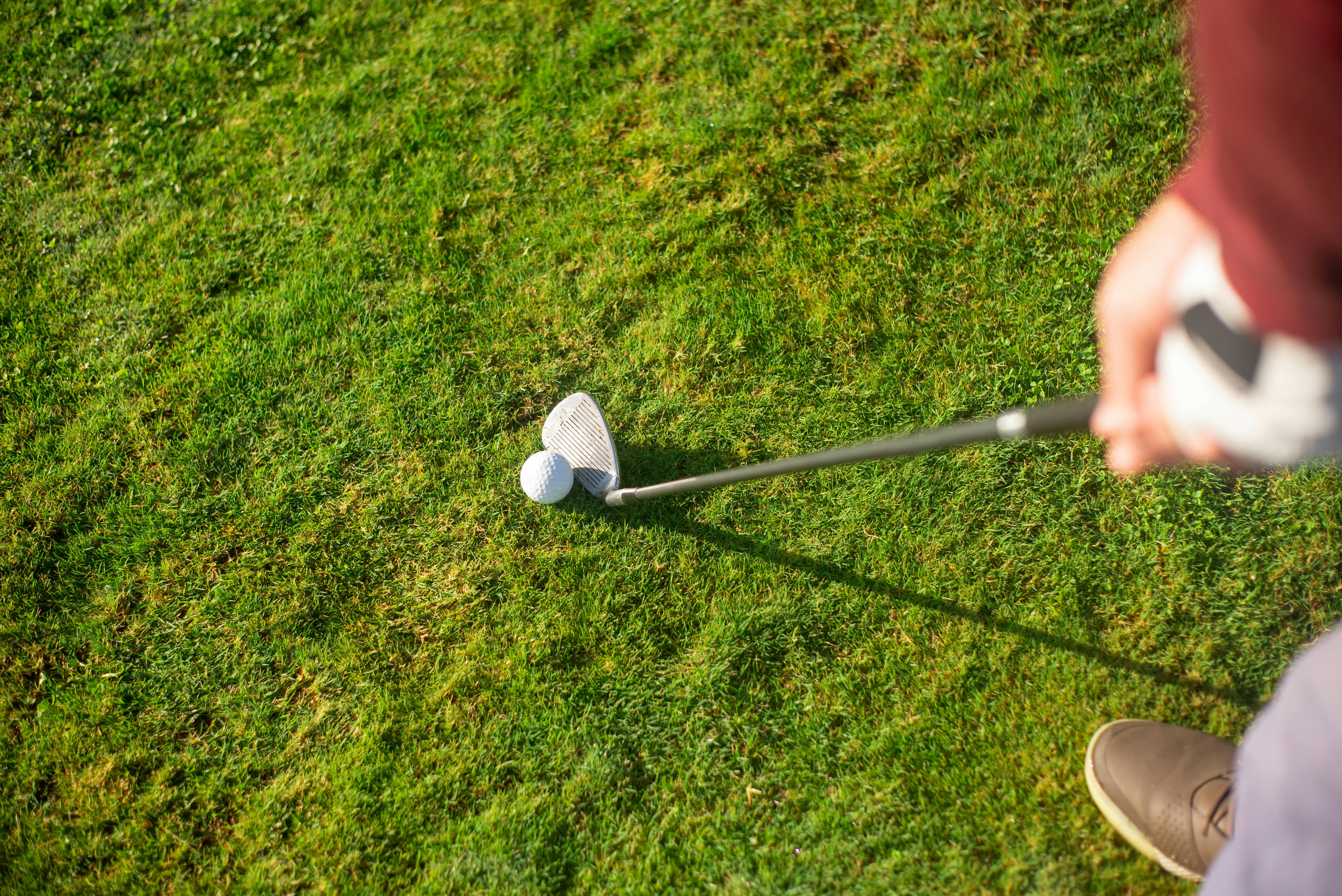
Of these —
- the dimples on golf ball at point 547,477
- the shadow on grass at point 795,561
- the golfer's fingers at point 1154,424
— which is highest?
the golfer's fingers at point 1154,424

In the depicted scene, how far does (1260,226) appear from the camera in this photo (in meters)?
1.20

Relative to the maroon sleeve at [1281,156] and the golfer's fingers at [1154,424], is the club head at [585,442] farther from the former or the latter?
the maroon sleeve at [1281,156]

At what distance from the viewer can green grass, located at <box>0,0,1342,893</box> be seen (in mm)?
3043

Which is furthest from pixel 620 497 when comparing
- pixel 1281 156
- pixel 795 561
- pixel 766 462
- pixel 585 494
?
pixel 1281 156

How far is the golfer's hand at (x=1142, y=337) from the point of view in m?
1.42

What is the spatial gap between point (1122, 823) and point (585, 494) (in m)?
2.47

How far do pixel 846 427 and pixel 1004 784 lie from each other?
161 cm

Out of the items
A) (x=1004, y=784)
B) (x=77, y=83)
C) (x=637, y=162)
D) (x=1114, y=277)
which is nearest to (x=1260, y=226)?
(x=1114, y=277)

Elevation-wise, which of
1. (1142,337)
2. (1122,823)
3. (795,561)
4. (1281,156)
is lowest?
(1122,823)

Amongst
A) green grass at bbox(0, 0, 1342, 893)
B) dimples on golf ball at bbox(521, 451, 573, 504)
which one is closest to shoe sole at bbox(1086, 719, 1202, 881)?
green grass at bbox(0, 0, 1342, 893)

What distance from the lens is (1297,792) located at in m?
1.55

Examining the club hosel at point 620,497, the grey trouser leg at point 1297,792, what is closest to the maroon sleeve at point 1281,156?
the grey trouser leg at point 1297,792

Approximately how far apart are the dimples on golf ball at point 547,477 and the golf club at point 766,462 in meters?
0.09

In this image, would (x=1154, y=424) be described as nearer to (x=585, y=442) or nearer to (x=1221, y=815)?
(x=1221, y=815)
